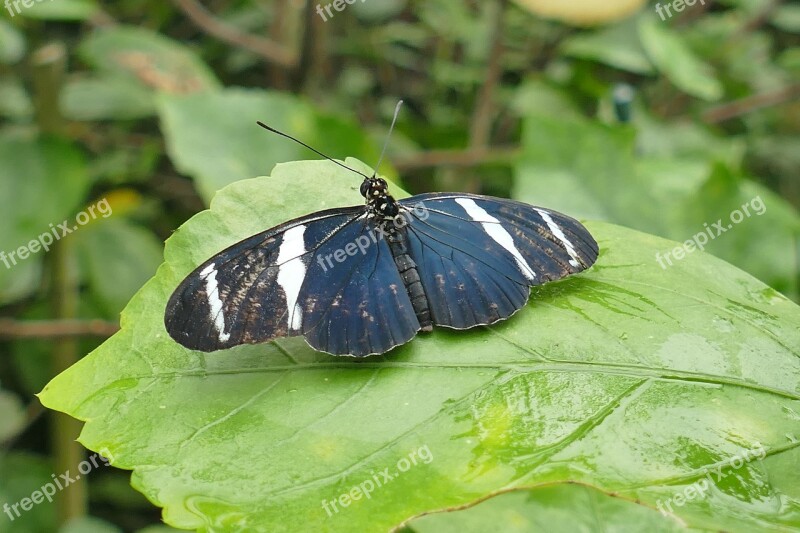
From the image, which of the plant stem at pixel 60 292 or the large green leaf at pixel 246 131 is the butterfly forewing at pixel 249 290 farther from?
the plant stem at pixel 60 292

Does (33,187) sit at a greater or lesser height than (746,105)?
greater

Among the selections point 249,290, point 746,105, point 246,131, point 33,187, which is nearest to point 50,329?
point 33,187

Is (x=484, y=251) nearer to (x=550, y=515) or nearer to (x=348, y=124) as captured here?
(x=550, y=515)

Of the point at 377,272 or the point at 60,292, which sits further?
the point at 60,292

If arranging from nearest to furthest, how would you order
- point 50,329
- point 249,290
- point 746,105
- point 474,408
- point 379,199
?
point 474,408 → point 249,290 → point 379,199 → point 50,329 → point 746,105

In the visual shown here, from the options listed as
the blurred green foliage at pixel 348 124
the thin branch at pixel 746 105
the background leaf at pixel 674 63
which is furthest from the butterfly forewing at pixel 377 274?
the thin branch at pixel 746 105

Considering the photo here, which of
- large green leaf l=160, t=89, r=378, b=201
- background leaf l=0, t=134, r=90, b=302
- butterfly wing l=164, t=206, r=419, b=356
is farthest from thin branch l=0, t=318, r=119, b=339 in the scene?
butterfly wing l=164, t=206, r=419, b=356

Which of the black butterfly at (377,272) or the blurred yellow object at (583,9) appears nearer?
the black butterfly at (377,272)
